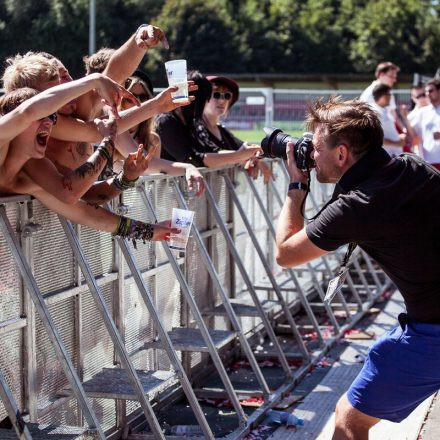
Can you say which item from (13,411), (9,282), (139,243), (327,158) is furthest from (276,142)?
(139,243)

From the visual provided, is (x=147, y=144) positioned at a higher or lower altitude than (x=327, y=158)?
lower

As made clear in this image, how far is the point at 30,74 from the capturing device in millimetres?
5086

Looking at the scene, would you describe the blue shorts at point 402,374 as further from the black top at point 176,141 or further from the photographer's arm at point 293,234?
the black top at point 176,141

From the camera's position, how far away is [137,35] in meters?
5.96

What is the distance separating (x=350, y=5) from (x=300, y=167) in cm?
8180

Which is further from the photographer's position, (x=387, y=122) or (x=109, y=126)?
(x=387, y=122)

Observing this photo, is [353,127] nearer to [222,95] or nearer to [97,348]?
[97,348]

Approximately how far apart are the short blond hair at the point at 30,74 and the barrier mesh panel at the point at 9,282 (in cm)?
58

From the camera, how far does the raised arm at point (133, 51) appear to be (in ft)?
19.3

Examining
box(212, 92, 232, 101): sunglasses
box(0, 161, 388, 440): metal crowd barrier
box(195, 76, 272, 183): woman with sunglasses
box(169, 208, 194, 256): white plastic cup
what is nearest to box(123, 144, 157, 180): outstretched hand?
box(169, 208, 194, 256): white plastic cup

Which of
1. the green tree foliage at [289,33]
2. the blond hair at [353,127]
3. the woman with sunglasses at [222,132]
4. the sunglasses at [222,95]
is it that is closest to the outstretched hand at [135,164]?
the blond hair at [353,127]

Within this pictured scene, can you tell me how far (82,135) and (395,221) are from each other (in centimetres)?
176

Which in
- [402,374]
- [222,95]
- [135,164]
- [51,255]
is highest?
[135,164]

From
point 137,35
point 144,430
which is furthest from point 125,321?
point 137,35
